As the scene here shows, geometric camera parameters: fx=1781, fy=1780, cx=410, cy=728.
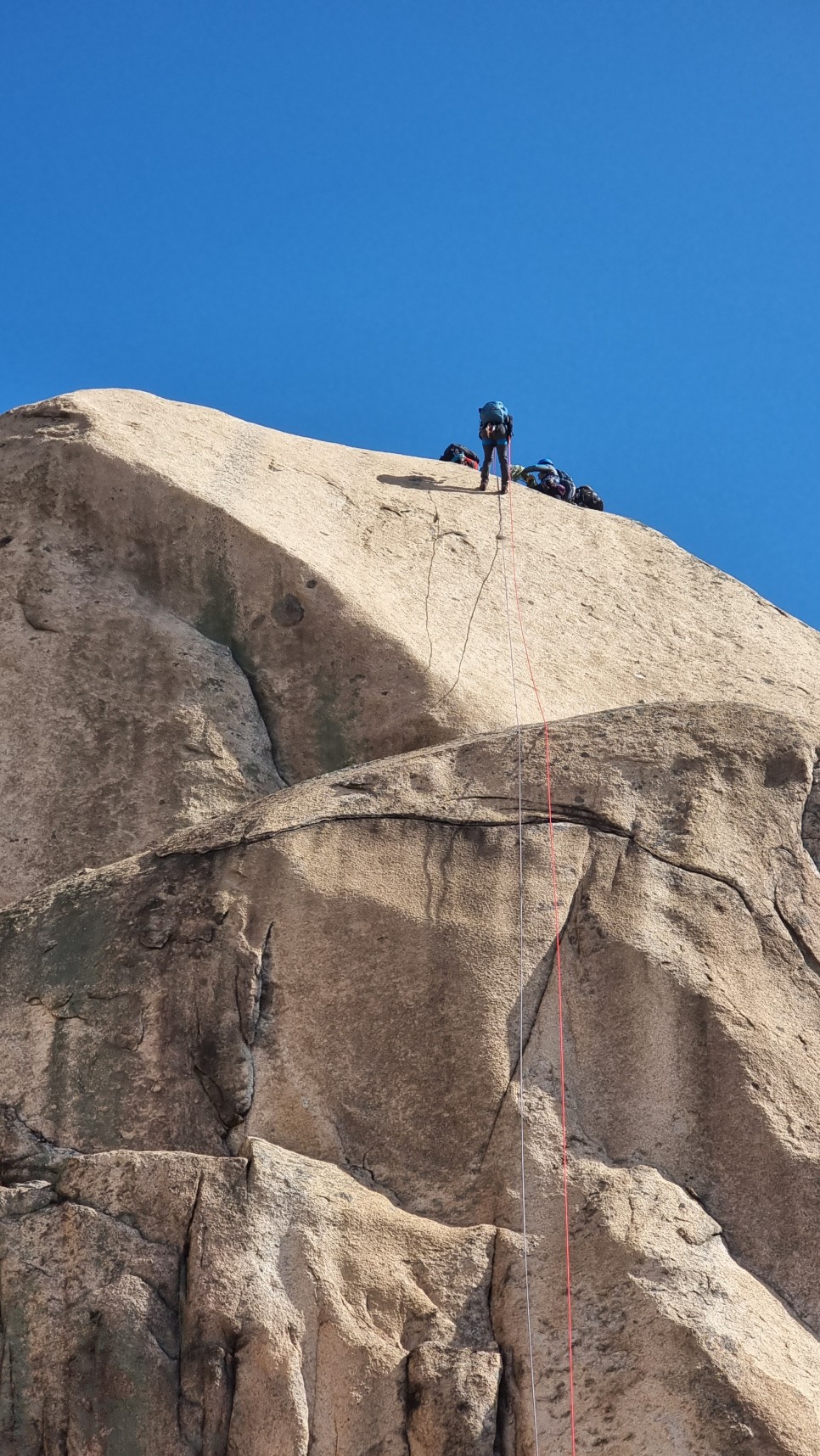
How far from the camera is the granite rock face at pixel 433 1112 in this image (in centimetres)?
774

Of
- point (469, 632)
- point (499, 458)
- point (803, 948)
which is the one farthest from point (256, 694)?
point (803, 948)

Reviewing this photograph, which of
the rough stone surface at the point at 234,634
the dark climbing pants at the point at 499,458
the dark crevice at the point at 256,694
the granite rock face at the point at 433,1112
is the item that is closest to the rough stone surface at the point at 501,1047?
the granite rock face at the point at 433,1112

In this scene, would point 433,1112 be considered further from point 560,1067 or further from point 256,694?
point 256,694

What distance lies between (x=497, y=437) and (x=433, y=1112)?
7.89m

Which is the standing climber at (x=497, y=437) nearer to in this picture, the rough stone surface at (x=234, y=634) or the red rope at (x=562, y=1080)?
the rough stone surface at (x=234, y=634)

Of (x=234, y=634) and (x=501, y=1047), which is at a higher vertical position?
(x=234, y=634)

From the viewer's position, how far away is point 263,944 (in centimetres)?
905

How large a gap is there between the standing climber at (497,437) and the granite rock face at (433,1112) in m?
5.56

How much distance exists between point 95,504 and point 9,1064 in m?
5.13

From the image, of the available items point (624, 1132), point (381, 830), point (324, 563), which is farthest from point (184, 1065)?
point (324, 563)

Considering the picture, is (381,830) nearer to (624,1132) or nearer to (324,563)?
(624,1132)

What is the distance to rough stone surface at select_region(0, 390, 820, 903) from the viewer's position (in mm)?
11789

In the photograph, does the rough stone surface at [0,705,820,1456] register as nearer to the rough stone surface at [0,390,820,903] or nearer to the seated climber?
the rough stone surface at [0,390,820,903]

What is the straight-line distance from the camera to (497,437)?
15211 millimetres
